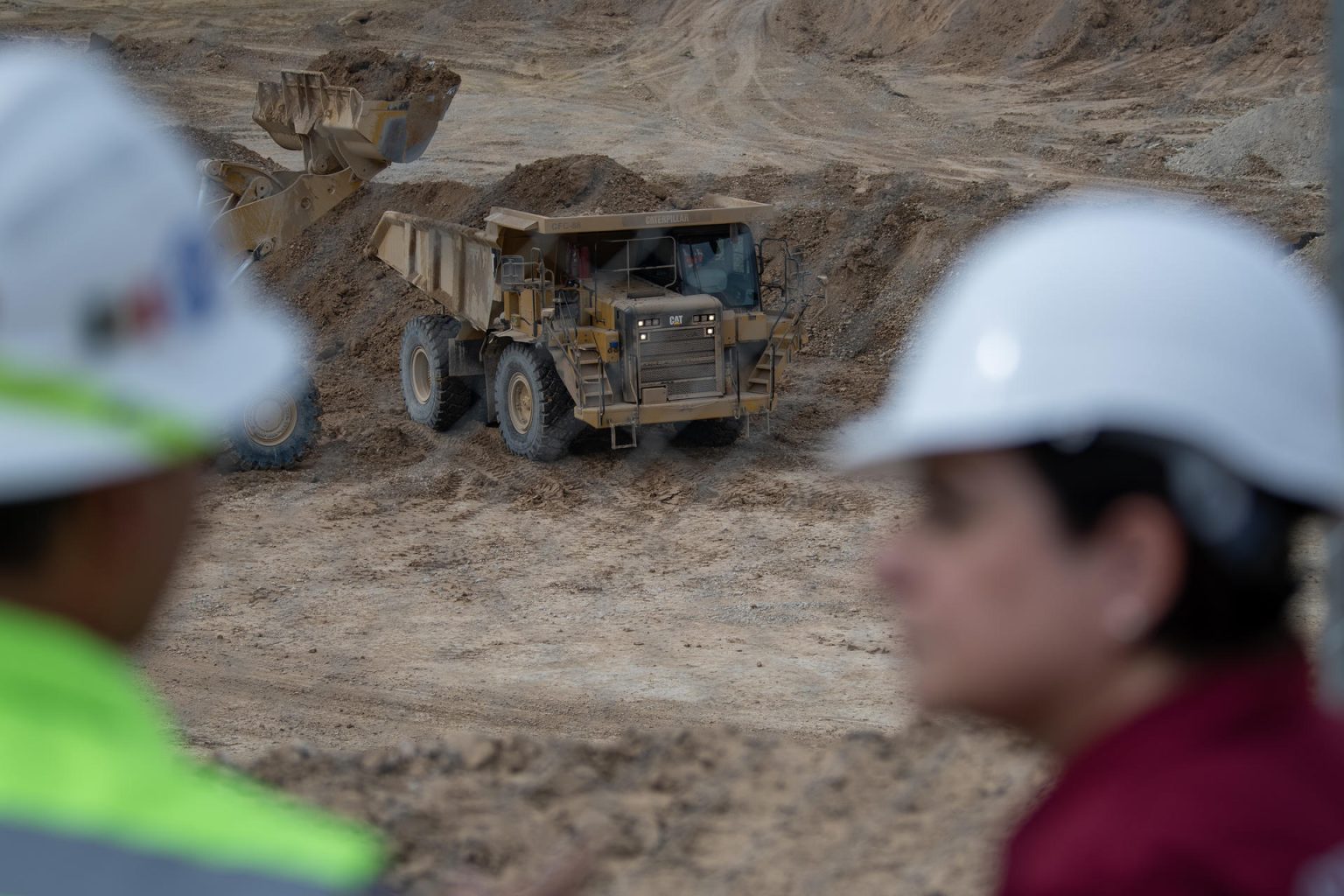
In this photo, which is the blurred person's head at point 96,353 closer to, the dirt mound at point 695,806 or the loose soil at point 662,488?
the dirt mound at point 695,806

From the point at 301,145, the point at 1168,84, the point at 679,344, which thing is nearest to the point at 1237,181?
the point at 1168,84

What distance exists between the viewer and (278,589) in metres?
12.5

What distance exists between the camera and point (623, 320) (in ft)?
46.9

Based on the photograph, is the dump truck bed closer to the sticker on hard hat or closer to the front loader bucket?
the front loader bucket

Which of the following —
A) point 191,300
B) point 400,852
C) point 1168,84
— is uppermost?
point 1168,84

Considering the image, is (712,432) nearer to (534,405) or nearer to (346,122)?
(534,405)

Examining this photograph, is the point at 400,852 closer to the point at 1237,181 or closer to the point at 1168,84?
the point at 1237,181

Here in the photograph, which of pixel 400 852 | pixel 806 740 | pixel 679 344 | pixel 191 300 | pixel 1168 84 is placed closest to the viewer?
pixel 191 300

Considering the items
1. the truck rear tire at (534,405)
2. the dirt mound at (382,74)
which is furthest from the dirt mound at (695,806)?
the dirt mound at (382,74)

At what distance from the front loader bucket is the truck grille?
13.8ft

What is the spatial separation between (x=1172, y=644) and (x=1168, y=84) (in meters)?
30.6

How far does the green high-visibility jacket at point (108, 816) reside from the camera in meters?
1.11

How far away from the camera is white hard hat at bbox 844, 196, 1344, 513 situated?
60.8 inches

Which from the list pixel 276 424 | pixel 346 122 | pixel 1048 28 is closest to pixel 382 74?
pixel 346 122
